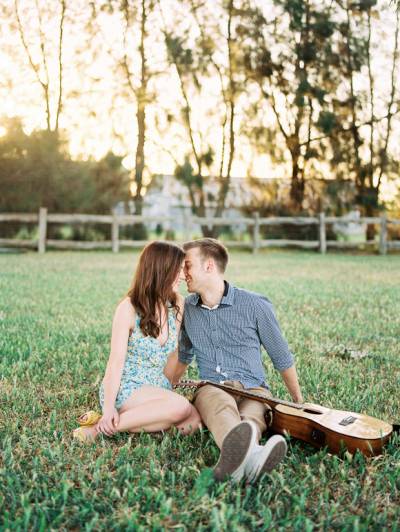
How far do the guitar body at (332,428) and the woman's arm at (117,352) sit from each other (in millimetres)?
800

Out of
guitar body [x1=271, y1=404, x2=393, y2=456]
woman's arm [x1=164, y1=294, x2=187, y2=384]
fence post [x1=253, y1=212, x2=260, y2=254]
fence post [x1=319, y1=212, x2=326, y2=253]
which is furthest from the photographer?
fence post [x1=319, y1=212, x2=326, y2=253]

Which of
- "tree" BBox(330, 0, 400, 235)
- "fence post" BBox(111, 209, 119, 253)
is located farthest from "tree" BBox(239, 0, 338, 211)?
"fence post" BBox(111, 209, 119, 253)

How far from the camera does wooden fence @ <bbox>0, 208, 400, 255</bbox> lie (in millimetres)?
19547

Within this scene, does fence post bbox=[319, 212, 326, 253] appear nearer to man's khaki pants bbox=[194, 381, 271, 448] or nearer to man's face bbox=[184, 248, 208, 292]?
man's face bbox=[184, 248, 208, 292]

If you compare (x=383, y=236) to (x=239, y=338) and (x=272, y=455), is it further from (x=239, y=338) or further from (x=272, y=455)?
(x=272, y=455)

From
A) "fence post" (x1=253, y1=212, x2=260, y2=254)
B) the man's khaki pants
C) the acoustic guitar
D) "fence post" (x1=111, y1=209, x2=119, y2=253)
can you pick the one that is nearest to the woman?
the man's khaki pants

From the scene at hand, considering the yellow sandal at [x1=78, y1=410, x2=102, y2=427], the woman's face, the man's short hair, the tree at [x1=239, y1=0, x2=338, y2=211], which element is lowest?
the yellow sandal at [x1=78, y1=410, x2=102, y2=427]

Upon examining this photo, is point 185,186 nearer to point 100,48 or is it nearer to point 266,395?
point 100,48

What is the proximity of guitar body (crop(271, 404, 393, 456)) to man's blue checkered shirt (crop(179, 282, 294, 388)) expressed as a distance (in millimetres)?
379

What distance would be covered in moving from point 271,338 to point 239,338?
0.18 metres

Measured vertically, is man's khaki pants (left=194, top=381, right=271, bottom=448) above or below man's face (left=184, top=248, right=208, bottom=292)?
below

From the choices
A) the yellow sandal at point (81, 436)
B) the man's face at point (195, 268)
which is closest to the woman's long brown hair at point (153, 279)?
the man's face at point (195, 268)

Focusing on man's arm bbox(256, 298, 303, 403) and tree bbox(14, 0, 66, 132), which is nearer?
man's arm bbox(256, 298, 303, 403)

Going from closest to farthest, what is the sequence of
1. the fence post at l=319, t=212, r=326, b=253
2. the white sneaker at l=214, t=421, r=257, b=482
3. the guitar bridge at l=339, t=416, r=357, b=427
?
the white sneaker at l=214, t=421, r=257, b=482
the guitar bridge at l=339, t=416, r=357, b=427
the fence post at l=319, t=212, r=326, b=253
